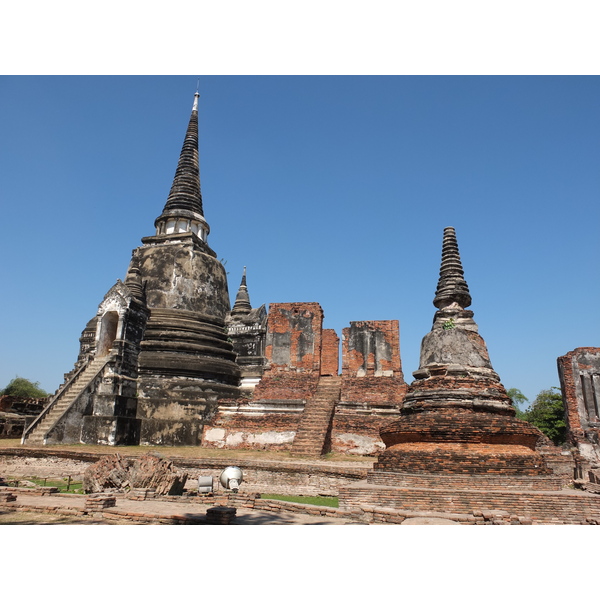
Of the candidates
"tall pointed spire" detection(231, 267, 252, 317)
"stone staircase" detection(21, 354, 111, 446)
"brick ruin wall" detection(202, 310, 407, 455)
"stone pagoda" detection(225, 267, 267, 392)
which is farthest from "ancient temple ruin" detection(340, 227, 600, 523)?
"tall pointed spire" detection(231, 267, 252, 317)

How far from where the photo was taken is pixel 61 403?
15258 mm

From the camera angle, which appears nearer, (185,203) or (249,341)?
(249,341)

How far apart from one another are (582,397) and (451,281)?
12247 mm

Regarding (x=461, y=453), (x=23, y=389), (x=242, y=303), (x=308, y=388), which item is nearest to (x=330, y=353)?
(x=308, y=388)

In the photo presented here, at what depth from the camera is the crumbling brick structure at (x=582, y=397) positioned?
18891 millimetres

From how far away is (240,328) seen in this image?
67.1 ft

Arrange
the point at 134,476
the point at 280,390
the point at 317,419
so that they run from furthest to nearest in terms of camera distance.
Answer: the point at 280,390 → the point at 317,419 → the point at 134,476

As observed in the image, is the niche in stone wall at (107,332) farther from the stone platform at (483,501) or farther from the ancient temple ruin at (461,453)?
the stone platform at (483,501)

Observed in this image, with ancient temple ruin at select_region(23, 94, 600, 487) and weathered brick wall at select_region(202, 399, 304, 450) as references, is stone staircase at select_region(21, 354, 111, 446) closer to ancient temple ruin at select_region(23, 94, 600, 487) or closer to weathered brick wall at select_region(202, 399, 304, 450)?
ancient temple ruin at select_region(23, 94, 600, 487)

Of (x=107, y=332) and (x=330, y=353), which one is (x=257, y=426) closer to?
(x=330, y=353)

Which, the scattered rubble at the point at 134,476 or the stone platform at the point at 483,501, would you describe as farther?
the scattered rubble at the point at 134,476

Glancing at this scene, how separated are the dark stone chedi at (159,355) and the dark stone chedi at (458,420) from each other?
29.9 ft

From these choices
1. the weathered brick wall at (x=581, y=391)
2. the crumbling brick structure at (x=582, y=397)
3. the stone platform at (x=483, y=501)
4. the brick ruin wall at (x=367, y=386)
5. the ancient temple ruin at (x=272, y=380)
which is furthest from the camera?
the weathered brick wall at (x=581, y=391)

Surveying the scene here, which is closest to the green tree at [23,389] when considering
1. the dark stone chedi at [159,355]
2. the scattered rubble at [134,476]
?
the dark stone chedi at [159,355]
